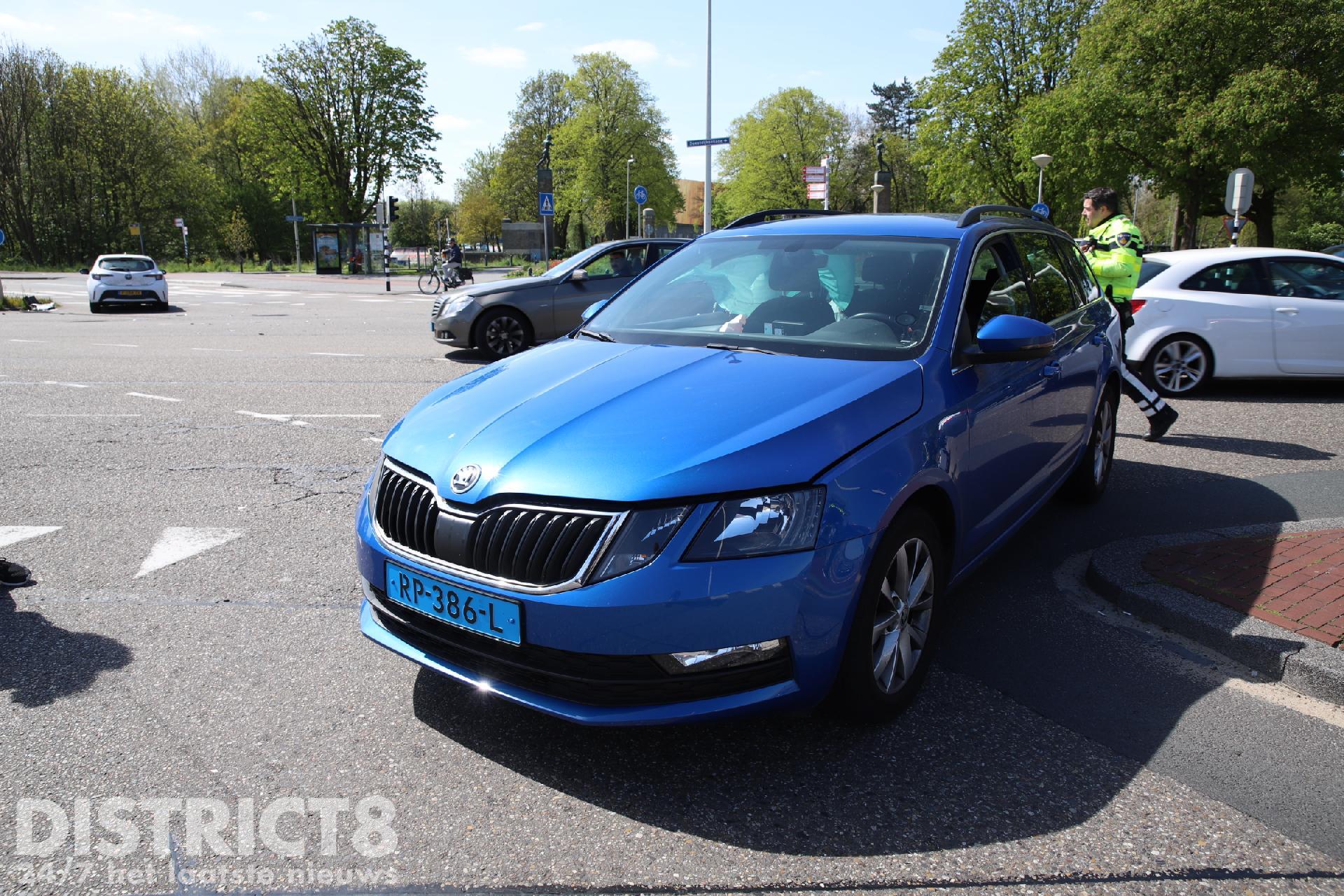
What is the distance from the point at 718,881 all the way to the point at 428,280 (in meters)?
34.7

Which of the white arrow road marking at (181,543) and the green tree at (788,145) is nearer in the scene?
the white arrow road marking at (181,543)

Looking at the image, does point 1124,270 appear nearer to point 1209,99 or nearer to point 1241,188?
point 1241,188

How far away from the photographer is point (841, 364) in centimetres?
332

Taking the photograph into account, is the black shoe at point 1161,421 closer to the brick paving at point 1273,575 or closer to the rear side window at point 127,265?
the brick paving at point 1273,575

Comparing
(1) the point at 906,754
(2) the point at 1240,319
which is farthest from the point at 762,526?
(2) the point at 1240,319

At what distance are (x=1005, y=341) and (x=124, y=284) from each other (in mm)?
24483

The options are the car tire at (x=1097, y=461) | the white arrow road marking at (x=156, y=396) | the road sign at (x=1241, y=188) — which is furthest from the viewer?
the road sign at (x=1241, y=188)

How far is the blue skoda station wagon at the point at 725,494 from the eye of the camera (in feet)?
8.37

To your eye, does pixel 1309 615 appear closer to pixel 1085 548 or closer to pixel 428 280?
pixel 1085 548

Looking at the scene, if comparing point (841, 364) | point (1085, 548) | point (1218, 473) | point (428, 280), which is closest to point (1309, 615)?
point (1085, 548)

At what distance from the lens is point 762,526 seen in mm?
2586

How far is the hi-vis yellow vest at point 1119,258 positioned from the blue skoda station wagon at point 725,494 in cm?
375

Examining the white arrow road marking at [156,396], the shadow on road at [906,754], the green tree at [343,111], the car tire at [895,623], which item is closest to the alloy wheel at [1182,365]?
the shadow on road at [906,754]

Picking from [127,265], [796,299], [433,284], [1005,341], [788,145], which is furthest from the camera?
[788,145]
